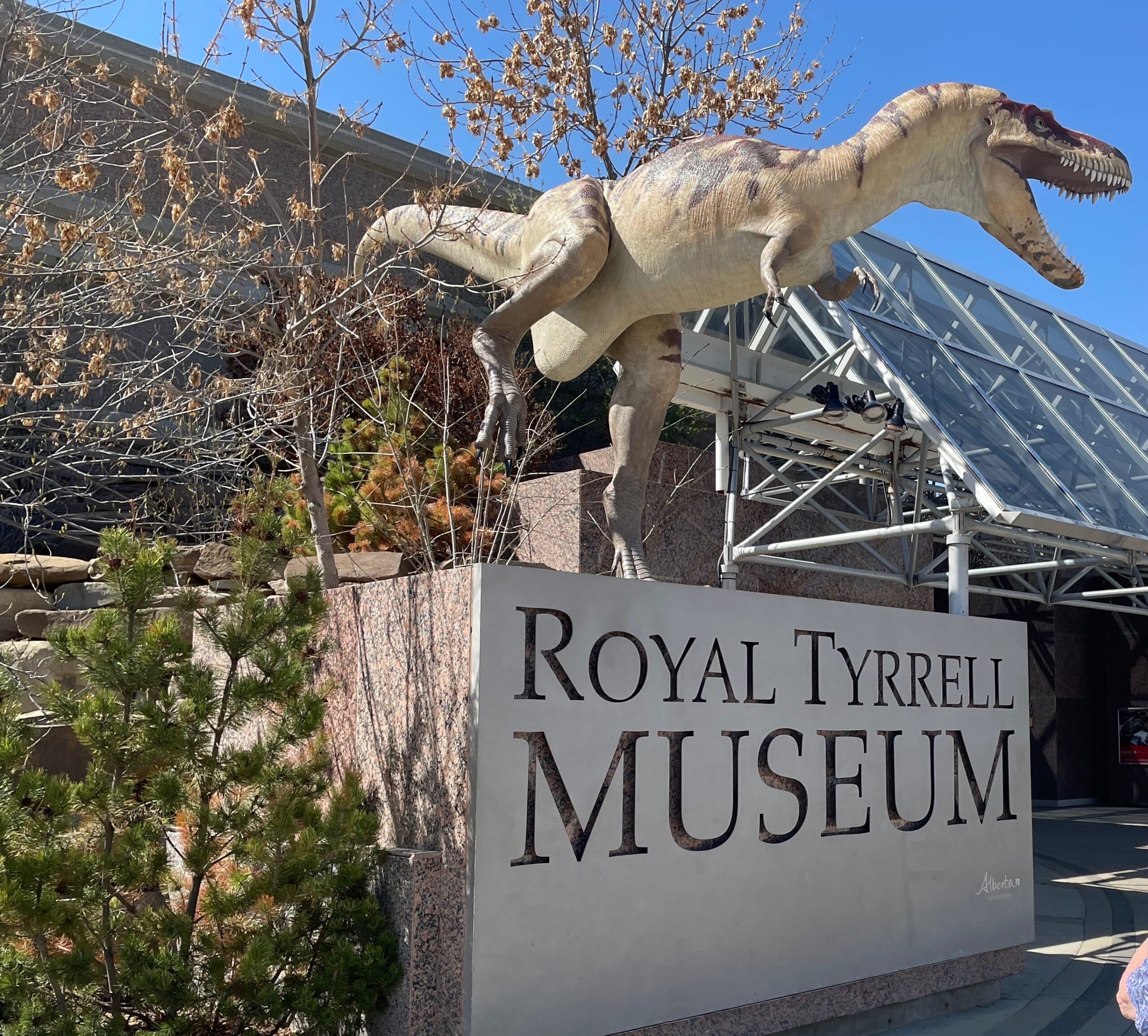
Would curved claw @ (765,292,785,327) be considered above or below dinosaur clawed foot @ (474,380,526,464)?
above

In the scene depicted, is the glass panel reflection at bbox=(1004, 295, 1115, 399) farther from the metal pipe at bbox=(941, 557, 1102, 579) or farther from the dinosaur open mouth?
the dinosaur open mouth

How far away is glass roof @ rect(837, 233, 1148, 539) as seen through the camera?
355 inches

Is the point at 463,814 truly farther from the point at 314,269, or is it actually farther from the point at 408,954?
the point at 314,269

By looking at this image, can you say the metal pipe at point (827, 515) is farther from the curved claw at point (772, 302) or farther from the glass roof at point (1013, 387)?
the curved claw at point (772, 302)

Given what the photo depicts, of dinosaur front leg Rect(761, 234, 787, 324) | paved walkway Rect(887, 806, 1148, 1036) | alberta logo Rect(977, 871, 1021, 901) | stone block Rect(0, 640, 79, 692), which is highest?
dinosaur front leg Rect(761, 234, 787, 324)

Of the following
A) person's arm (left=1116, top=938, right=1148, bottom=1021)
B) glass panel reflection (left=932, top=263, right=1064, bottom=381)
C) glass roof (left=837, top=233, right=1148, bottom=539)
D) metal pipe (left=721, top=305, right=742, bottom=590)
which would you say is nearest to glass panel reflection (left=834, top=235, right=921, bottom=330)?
glass roof (left=837, top=233, right=1148, bottom=539)

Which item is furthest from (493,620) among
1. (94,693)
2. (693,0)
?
(693,0)

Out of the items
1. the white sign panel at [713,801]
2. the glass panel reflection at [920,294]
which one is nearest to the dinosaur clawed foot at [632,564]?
the white sign panel at [713,801]

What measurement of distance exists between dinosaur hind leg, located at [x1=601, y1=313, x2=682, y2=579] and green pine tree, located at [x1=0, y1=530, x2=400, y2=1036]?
1.64m

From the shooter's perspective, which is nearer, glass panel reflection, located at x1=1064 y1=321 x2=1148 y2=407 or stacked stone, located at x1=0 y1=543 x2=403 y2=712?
stacked stone, located at x1=0 y1=543 x2=403 y2=712

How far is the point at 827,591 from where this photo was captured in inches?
371

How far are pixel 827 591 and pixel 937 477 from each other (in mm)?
2844

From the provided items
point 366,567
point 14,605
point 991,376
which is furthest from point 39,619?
point 991,376

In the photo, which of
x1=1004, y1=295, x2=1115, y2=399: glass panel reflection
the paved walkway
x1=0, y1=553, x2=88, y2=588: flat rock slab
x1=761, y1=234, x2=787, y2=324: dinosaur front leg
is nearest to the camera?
x1=761, y1=234, x2=787, y2=324: dinosaur front leg
